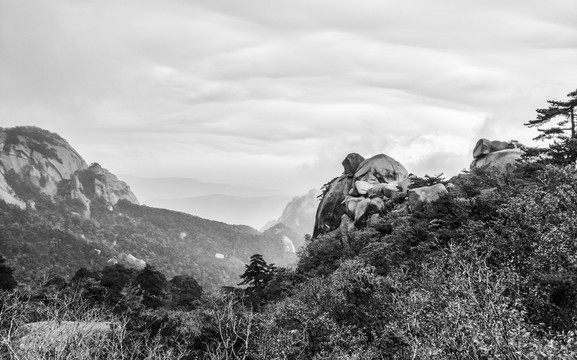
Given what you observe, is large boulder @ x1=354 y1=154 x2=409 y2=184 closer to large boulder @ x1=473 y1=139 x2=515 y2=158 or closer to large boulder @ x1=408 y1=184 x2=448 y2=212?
large boulder @ x1=473 y1=139 x2=515 y2=158

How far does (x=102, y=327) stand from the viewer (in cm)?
3816

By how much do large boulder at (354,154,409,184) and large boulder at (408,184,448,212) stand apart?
66.1 feet

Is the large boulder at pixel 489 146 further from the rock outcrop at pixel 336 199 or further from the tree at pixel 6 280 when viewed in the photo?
the tree at pixel 6 280

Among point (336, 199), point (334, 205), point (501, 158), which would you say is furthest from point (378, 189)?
point (501, 158)

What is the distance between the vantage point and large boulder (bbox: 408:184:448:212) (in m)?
58.6

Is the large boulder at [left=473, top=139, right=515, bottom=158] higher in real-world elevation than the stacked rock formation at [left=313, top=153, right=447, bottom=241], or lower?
higher

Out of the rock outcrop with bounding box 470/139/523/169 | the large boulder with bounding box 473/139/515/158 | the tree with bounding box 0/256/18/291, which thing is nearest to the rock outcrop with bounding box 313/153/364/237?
the rock outcrop with bounding box 470/139/523/169

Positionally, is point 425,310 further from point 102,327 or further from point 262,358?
point 102,327

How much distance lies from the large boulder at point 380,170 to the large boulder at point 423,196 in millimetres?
20151

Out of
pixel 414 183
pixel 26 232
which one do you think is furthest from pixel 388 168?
pixel 26 232

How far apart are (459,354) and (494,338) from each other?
351 cm

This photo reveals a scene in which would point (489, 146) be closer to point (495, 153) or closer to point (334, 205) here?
point (495, 153)

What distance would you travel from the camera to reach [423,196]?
59.8 meters

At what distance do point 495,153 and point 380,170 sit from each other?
76.6 ft
